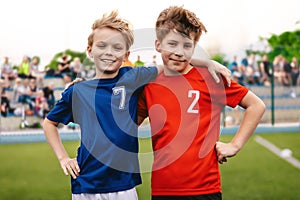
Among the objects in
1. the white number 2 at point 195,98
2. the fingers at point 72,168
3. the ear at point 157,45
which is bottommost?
the fingers at point 72,168

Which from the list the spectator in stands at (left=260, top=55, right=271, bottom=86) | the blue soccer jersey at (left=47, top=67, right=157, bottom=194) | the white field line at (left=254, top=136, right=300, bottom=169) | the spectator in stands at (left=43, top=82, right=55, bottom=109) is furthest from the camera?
the spectator in stands at (left=260, top=55, right=271, bottom=86)

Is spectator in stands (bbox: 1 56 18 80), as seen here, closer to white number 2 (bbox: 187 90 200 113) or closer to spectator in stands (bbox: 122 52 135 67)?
spectator in stands (bbox: 122 52 135 67)

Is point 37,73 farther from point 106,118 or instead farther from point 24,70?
point 106,118

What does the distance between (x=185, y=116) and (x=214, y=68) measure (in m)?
0.27

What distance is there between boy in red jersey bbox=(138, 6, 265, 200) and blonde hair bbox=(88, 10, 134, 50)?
0.48ft

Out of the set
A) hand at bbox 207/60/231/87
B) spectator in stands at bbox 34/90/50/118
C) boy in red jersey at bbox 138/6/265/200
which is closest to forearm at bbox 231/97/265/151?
boy in red jersey at bbox 138/6/265/200

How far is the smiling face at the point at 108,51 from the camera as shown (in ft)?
9.84

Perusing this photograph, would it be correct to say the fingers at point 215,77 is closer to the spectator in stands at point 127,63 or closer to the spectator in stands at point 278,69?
the spectator in stands at point 127,63

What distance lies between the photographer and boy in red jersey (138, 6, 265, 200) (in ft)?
9.77

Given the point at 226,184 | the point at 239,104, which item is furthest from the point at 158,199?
the point at 226,184

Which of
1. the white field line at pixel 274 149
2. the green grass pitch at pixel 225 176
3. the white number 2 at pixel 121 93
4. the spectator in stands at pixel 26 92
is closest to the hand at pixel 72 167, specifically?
the white number 2 at pixel 121 93

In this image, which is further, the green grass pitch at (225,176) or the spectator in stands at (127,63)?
the green grass pitch at (225,176)

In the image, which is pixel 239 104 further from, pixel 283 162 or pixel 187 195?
pixel 283 162

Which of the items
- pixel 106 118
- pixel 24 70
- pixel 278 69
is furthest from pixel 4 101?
pixel 106 118
